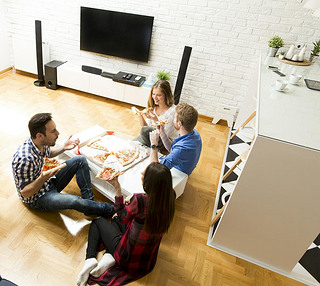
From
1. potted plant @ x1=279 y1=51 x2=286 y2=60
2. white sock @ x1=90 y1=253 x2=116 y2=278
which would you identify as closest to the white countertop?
potted plant @ x1=279 y1=51 x2=286 y2=60

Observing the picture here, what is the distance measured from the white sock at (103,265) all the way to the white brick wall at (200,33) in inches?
117

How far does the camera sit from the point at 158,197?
1409mm

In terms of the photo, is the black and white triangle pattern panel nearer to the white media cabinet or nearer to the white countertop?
the white countertop

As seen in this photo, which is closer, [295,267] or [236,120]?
[295,267]

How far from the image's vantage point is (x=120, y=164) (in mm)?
2305

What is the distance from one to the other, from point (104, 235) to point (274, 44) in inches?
121

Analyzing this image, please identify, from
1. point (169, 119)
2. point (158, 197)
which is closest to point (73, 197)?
point (158, 197)

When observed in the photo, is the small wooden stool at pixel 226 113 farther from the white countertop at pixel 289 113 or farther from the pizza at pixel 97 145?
the pizza at pixel 97 145

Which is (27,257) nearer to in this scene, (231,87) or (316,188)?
(316,188)

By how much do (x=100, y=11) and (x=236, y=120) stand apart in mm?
2671

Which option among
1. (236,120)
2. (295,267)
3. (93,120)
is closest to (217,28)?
(236,120)

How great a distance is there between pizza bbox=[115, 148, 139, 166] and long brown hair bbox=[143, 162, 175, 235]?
919 millimetres

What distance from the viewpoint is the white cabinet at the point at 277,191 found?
160 centimetres

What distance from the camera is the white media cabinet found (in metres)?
Result: 4.04
